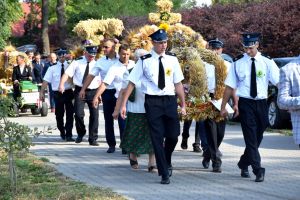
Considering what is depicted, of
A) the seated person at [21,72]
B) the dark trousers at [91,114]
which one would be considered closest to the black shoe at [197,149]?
the dark trousers at [91,114]

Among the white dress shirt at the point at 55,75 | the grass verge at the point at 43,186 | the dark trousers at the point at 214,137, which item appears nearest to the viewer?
the grass verge at the point at 43,186

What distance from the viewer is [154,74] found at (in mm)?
10531

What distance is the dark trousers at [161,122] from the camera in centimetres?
1041

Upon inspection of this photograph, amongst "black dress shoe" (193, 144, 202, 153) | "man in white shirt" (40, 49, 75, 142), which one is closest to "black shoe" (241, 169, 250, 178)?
"black dress shoe" (193, 144, 202, 153)

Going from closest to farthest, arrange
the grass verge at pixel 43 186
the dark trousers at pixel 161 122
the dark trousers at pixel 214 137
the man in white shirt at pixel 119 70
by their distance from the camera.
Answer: the grass verge at pixel 43 186, the dark trousers at pixel 161 122, the dark trousers at pixel 214 137, the man in white shirt at pixel 119 70

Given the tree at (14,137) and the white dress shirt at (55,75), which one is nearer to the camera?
the tree at (14,137)

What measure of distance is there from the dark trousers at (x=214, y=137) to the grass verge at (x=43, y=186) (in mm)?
2114

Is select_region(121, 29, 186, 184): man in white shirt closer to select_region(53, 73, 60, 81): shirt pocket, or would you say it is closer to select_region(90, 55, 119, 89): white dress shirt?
select_region(90, 55, 119, 89): white dress shirt

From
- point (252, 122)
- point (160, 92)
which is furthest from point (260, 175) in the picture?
point (160, 92)

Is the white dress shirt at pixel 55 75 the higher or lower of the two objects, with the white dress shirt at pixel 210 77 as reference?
higher

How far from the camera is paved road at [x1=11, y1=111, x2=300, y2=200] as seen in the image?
32.0ft

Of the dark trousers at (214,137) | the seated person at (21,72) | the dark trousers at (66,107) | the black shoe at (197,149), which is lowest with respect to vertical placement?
the black shoe at (197,149)

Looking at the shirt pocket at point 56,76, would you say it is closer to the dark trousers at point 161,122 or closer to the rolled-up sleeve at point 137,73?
the rolled-up sleeve at point 137,73

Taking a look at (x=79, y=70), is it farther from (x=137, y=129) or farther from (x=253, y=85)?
(x=253, y=85)
